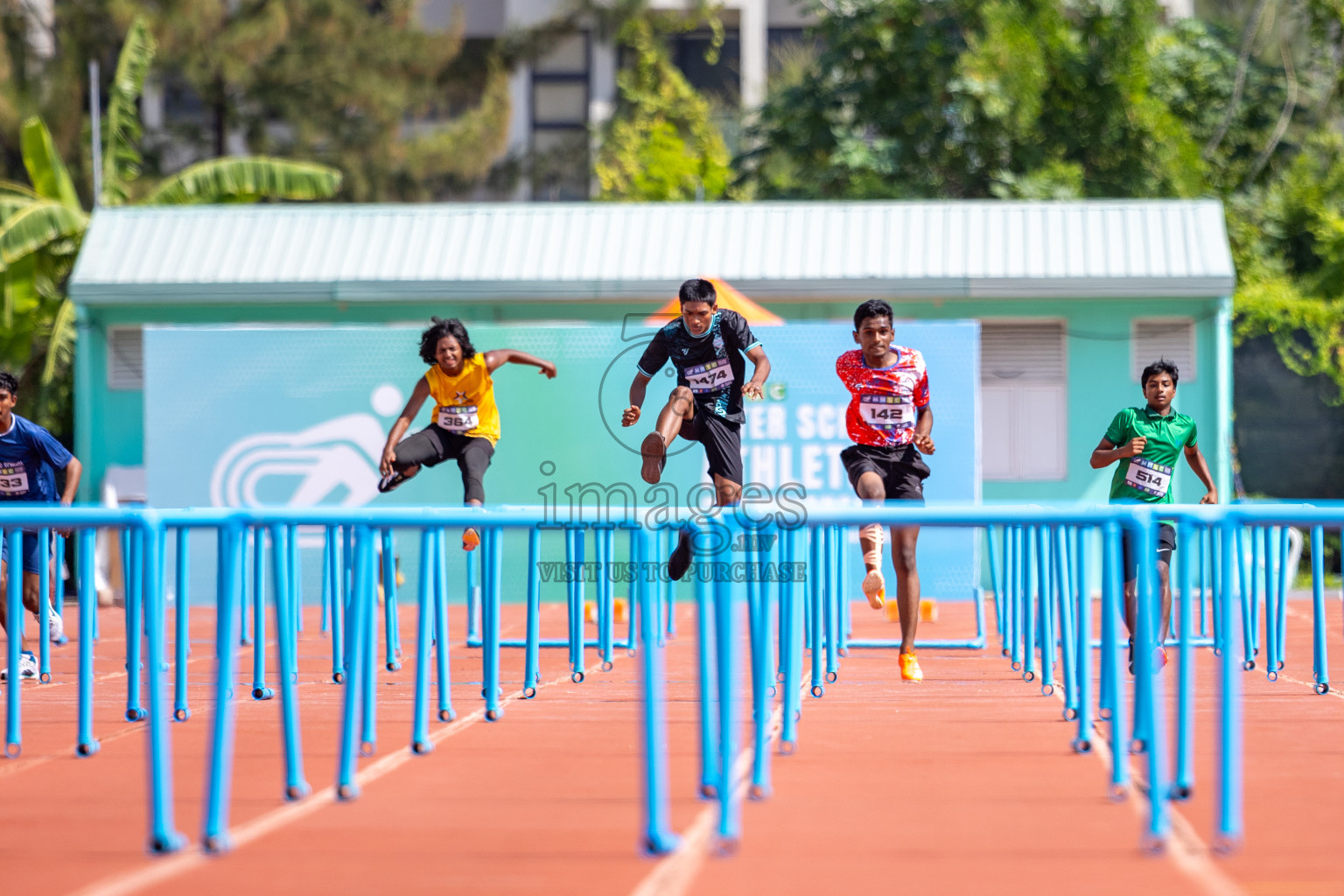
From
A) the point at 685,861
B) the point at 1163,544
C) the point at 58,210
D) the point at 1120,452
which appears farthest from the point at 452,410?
the point at 58,210

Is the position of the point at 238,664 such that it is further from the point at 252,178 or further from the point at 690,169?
the point at 690,169

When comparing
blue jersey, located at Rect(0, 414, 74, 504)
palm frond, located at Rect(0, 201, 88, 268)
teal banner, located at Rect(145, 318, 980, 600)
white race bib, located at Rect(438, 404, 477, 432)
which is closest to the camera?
blue jersey, located at Rect(0, 414, 74, 504)

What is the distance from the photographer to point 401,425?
9.64 m

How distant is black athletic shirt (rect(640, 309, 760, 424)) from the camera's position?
8.47 meters

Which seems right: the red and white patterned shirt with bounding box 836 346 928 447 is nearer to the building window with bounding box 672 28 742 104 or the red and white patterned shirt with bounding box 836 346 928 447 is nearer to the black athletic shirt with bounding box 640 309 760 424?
the black athletic shirt with bounding box 640 309 760 424

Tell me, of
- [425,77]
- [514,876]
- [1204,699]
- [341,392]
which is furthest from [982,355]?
[425,77]

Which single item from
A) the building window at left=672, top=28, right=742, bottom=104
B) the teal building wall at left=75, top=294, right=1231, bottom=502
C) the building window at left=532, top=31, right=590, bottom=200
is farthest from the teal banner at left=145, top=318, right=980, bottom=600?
the building window at left=672, top=28, right=742, bottom=104

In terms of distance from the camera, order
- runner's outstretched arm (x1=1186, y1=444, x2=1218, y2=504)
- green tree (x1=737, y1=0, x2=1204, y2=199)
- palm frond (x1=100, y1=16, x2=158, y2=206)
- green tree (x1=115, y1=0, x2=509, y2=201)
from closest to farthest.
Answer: runner's outstretched arm (x1=1186, y1=444, x2=1218, y2=504) < palm frond (x1=100, y1=16, x2=158, y2=206) < green tree (x1=737, y1=0, x2=1204, y2=199) < green tree (x1=115, y1=0, x2=509, y2=201)

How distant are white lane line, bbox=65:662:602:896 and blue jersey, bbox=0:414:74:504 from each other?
3560 mm

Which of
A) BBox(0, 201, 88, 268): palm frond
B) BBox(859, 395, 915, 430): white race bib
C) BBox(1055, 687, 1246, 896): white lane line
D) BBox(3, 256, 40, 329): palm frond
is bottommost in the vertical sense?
BBox(1055, 687, 1246, 896): white lane line

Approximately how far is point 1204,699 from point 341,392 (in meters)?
8.82

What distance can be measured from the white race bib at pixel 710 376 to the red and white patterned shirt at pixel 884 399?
71 cm

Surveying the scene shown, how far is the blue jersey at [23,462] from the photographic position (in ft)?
29.6

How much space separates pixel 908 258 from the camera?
51.3 ft
